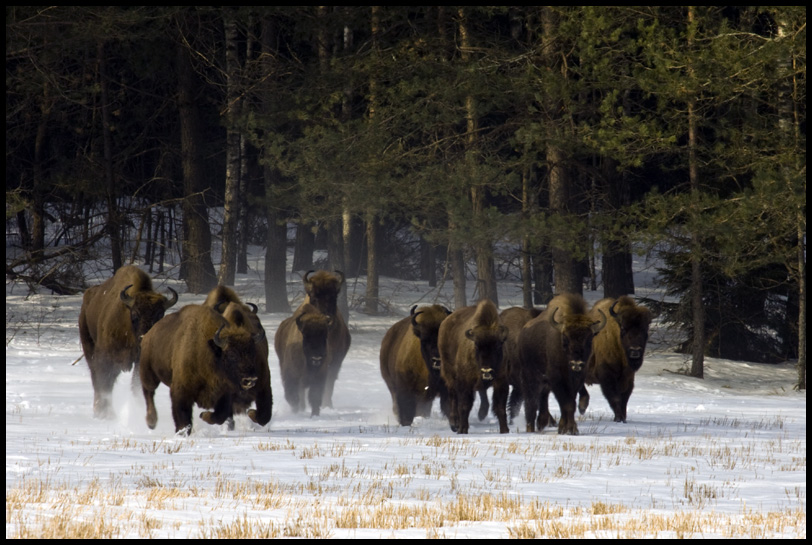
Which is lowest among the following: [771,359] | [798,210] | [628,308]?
[771,359]

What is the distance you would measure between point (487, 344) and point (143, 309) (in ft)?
15.2

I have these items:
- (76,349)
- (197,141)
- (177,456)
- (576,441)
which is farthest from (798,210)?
(197,141)

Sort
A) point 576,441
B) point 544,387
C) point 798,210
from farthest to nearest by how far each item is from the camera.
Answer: point 798,210, point 544,387, point 576,441

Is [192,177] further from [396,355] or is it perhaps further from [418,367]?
[418,367]

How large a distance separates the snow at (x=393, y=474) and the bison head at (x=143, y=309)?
1151mm

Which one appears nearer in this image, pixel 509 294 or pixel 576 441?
pixel 576 441

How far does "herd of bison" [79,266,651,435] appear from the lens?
41.0 ft

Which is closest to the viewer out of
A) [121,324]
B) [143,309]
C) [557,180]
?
[143,309]

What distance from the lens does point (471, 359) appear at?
537 inches

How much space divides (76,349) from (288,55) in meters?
12.8

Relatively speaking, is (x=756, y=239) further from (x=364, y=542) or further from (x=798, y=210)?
(x=364, y=542)

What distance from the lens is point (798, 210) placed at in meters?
20.2

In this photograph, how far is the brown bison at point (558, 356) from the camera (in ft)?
43.9

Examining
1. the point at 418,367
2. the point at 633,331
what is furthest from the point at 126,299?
the point at 633,331
